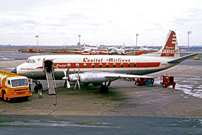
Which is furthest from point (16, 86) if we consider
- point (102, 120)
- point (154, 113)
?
point (154, 113)

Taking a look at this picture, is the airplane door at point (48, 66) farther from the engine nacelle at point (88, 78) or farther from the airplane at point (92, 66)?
the engine nacelle at point (88, 78)

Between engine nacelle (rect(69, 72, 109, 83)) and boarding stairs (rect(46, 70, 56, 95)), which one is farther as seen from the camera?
boarding stairs (rect(46, 70, 56, 95))

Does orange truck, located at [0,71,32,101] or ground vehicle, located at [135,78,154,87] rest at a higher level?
orange truck, located at [0,71,32,101]

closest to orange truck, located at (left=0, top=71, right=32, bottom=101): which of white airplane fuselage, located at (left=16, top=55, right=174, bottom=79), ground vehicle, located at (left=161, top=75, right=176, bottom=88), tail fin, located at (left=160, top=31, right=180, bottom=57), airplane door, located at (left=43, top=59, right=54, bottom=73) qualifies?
white airplane fuselage, located at (left=16, top=55, right=174, bottom=79)

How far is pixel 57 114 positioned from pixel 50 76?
1079cm

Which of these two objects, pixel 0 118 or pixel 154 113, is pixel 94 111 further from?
pixel 0 118

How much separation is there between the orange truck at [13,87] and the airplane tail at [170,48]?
1971 centimetres

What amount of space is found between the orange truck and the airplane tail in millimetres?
19707

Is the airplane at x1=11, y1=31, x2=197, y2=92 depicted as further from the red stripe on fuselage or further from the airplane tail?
the airplane tail

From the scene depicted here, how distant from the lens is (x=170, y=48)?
35156mm

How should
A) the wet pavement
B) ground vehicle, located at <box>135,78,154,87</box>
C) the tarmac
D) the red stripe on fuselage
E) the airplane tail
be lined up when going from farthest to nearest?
→ the airplane tail < ground vehicle, located at <box>135,78,154,87</box> < the red stripe on fuselage < the tarmac < the wet pavement

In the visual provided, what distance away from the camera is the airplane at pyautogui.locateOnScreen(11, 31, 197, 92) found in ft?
90.6

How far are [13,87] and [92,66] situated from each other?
11051 millimetres

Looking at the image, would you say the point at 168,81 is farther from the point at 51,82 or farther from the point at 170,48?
the point at 51,82
